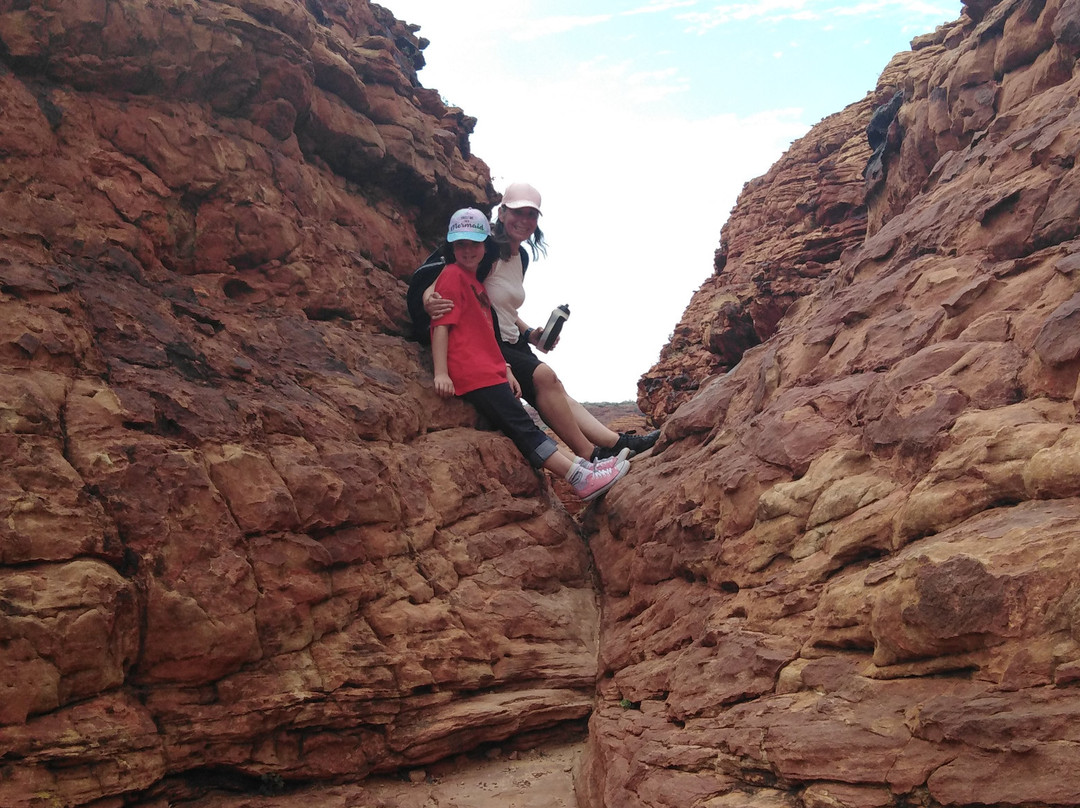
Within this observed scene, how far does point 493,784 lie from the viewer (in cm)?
611

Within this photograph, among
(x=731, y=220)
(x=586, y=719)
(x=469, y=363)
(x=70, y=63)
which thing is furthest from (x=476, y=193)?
(x=731, y=220)

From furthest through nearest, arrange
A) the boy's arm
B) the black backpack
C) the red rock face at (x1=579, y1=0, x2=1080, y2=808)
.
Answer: the black backpack < the boy's arm < the red rock face at (x1=579, y1=0, x2=1080, y2=808)

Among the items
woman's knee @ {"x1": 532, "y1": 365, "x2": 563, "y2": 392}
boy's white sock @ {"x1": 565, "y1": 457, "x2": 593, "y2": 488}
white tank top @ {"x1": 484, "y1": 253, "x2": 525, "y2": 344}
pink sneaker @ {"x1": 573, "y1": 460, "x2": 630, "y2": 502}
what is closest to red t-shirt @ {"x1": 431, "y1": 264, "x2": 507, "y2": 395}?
white tank top @ {"x1": 484, "y1": 253, "x2": 525, "y2": 344}

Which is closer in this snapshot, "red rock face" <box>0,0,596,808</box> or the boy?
"red rock face" <box>0,0,596,808</box>

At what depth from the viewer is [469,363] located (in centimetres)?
815

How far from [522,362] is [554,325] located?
59cm

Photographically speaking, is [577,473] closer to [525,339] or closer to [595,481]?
[595,481]

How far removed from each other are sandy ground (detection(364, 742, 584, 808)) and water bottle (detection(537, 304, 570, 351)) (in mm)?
4238

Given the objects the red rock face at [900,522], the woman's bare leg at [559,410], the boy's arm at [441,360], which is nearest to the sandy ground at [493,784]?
the red rock face at [900,522]

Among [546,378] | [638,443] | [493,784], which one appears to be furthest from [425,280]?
[493,784]

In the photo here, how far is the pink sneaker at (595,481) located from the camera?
26.6 feet

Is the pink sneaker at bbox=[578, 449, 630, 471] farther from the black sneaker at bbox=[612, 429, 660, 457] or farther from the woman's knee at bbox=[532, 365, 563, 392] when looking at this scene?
the woman's knee at bbox=[532, 365, 563, 392]

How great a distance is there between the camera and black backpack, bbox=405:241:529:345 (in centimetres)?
844

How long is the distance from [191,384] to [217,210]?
6.91ft
